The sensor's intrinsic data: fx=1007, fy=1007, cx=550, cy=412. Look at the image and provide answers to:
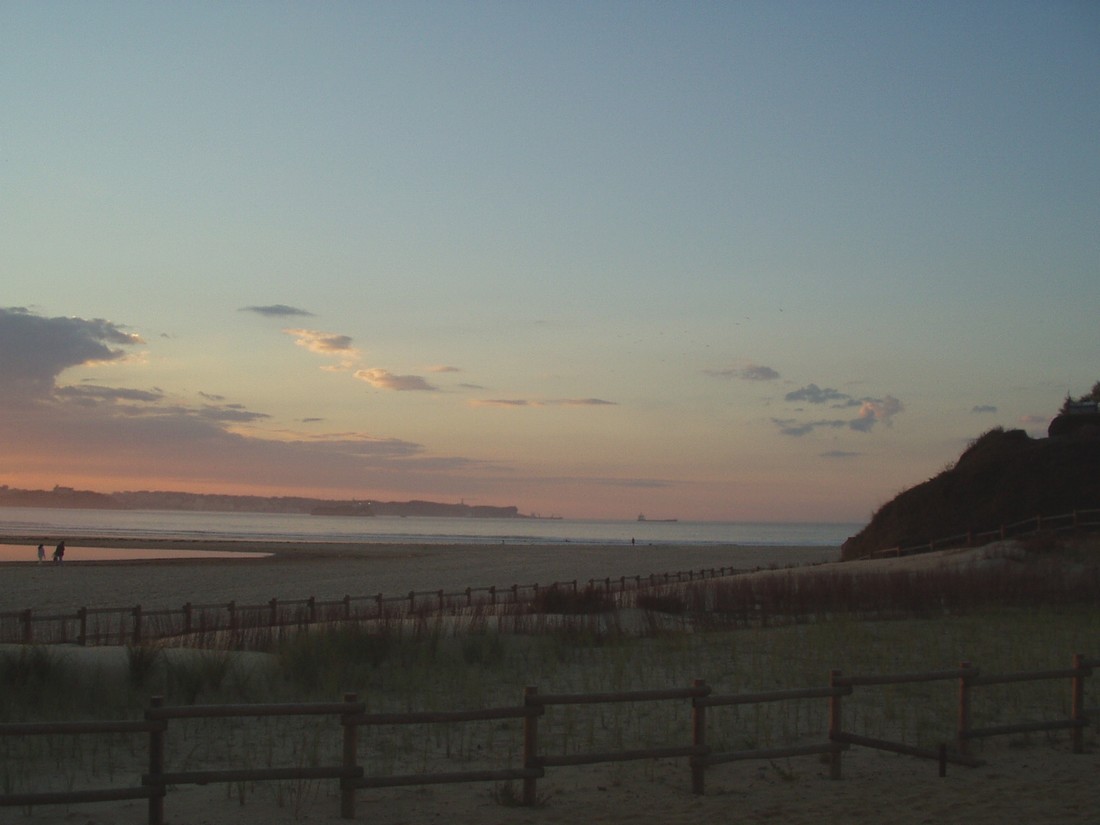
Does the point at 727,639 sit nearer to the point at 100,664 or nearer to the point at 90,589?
the point at 100,664

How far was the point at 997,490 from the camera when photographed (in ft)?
141

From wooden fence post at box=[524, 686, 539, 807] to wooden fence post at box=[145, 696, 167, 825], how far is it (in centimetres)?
290

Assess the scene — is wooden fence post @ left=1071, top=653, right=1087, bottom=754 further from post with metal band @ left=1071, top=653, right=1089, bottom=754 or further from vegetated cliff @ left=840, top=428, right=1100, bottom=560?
vegetated cliff @ left=840, top=428, right=1100, bottom=560

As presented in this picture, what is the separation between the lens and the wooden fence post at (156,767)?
774cm

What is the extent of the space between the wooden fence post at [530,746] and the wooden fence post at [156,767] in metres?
2.90

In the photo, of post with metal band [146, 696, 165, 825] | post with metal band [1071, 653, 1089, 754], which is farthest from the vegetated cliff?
post with metal band [146, 696, 165, 825]

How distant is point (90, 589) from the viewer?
39750 millimetres

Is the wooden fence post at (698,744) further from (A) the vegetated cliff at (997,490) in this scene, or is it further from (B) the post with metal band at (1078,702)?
(A) the vegetated cliff at (997,490)

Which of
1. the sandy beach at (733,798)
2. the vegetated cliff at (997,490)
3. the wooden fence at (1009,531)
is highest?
the vegetated cliff at (997,490)

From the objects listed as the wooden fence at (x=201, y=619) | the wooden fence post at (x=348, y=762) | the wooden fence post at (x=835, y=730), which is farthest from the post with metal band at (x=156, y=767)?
the wooden fence at (x=201, y=619)

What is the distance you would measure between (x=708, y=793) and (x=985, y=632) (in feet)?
42.4

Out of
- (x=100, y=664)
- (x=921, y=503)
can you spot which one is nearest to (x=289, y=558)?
(x=921, y=503)

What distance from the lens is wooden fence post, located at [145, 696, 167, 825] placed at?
25.4 ft

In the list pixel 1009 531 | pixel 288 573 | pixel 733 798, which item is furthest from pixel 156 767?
pixel 288 573
